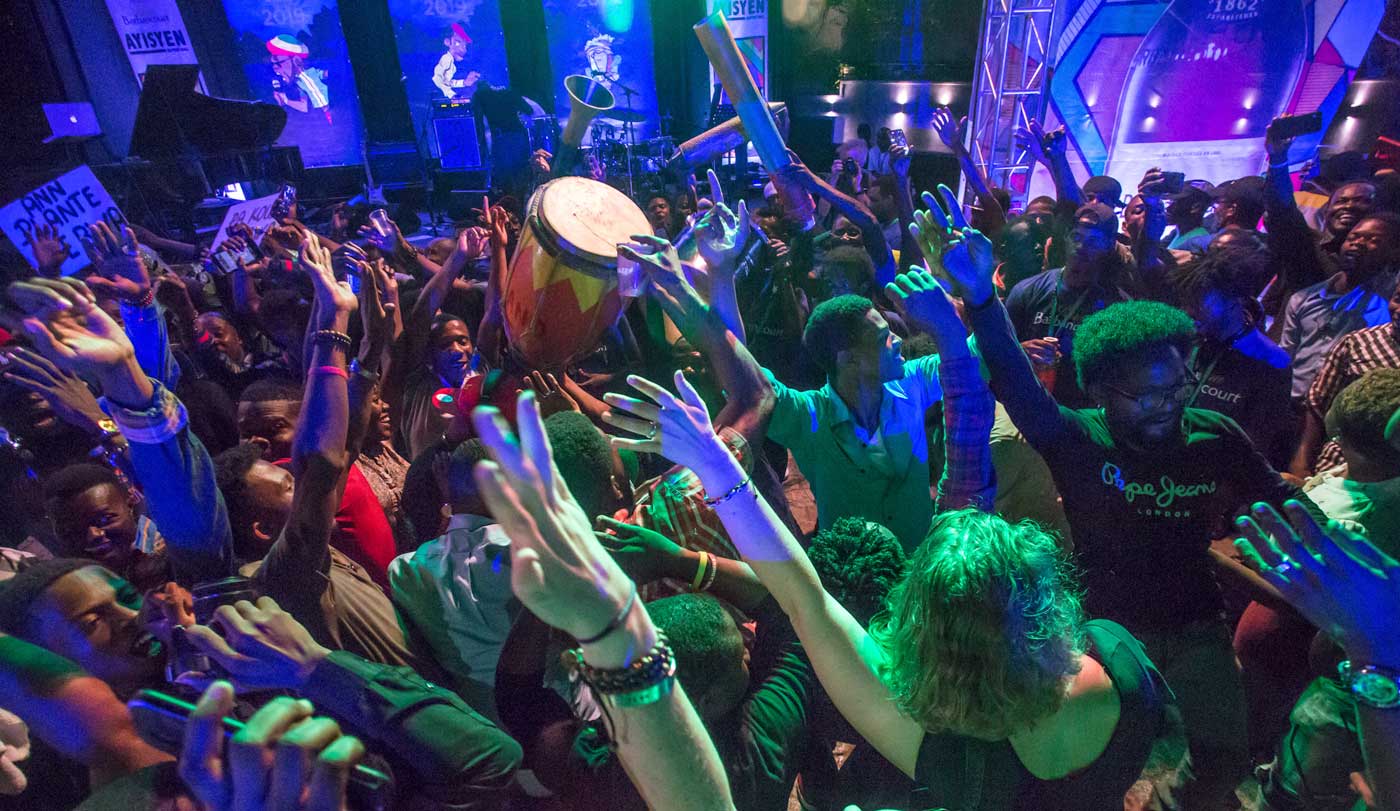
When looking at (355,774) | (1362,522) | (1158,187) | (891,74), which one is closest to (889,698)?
(355,774)

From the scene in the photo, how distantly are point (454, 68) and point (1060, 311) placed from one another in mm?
16184

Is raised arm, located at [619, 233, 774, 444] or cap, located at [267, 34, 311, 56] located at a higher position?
cap, located at [267, 34, 311, 56]

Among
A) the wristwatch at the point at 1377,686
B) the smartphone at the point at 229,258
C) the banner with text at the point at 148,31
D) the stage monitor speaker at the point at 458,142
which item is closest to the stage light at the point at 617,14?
the stage monitor speaker at the point at 458,142

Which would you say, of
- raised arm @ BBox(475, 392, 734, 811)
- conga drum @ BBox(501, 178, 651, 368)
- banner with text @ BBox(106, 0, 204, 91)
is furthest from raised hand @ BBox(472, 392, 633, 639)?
banner with text @ BBox(106, 0, 204, 91)

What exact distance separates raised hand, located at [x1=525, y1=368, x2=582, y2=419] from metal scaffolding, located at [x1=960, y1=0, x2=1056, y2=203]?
7220 mm

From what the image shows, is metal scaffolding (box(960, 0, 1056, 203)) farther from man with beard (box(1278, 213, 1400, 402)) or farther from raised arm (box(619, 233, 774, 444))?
raised arm (box(619, 233, 774, 444))

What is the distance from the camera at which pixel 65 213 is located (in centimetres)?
412

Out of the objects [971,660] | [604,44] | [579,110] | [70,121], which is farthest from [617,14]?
[971,660]

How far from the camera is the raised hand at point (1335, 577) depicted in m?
1.19

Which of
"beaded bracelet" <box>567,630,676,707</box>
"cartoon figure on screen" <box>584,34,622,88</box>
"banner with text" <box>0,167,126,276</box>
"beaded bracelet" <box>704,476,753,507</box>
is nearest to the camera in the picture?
"beaded bracelet" <box>567,630,676,707</box>

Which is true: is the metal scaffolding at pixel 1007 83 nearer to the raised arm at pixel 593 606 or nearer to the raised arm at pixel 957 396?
the raised arm at pixel 957 396

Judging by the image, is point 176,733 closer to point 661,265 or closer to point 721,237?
point 661,265

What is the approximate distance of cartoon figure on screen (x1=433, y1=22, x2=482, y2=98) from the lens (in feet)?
52.0

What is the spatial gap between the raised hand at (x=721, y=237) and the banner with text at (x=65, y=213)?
3.64 meters
